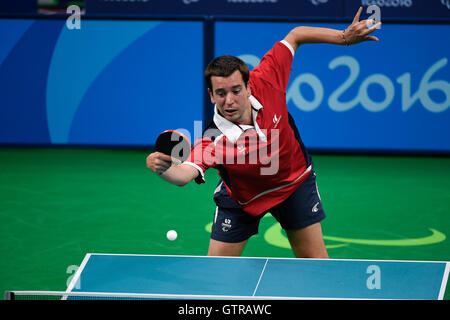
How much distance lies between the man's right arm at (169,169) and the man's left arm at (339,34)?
1288 mm

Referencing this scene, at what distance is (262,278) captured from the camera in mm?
4082

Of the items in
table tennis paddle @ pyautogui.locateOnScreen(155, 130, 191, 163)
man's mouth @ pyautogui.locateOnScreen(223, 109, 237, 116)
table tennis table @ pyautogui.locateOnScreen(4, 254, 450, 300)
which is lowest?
table tennis table @ pyautogui.locateOnScreen(4, 254, 450, 300)

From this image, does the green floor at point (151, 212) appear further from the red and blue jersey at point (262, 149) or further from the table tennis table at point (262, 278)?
the red and blue jersey at point (262, 149)

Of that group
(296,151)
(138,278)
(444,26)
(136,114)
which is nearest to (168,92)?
(136,114)

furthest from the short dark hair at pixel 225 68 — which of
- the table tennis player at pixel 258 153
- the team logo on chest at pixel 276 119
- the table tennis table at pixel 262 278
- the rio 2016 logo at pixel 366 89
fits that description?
the rio 2016 logo at pixel 366 89

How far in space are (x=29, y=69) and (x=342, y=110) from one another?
408 cm

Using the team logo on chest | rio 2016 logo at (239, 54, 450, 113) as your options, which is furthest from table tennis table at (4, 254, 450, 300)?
rio 2016 logo at (239, 54, 450, 113)

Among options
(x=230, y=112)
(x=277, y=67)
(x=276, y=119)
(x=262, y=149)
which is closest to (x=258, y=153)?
(x=262, y=149)

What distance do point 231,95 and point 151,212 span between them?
11.4 ft

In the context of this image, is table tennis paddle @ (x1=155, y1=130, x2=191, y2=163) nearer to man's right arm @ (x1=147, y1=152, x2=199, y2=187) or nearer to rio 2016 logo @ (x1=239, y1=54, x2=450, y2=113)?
man's right arm @ (x1=147, y1=152, x2=199, y2=187)

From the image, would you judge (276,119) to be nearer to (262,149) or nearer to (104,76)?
(262,149)

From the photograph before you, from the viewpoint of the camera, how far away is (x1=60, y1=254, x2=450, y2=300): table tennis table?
3.88 m

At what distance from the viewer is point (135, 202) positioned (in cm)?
785

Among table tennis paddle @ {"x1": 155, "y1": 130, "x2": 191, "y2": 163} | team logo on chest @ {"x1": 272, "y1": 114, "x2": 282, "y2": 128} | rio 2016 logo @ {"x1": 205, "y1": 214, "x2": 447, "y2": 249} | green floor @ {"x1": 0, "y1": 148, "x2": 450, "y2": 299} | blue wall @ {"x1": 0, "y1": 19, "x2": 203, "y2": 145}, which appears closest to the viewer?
table tennis paddle @ {"x1": 155, "y1": 130, "x2": 191, "y2": 163}
